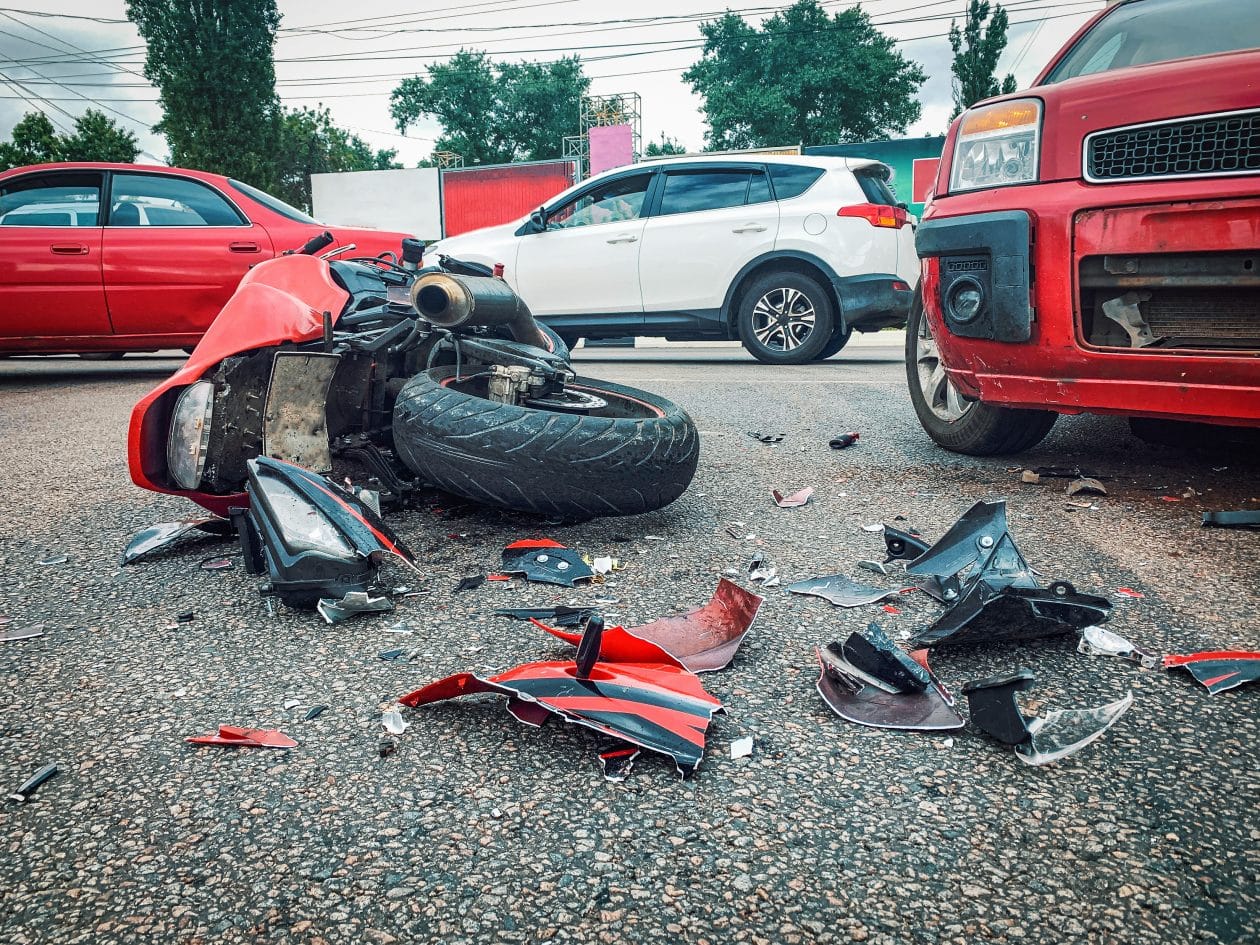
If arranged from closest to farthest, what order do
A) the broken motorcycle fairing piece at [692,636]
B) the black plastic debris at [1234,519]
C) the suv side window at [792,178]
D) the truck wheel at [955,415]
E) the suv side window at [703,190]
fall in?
the broken motorcycle fairing piece at [692,636], the black plastic debris at [1234,519], the truck wheel at [955,415], the suv side window at [792,178], the suv side window at [703,190]

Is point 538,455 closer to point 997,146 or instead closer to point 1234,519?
point 997,146

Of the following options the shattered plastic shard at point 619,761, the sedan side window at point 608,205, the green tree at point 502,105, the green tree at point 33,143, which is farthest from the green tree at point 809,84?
the shattered plastic shard at point 619,761

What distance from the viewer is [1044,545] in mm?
2697

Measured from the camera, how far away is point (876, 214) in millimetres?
7453

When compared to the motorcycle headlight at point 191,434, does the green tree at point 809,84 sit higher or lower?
higher

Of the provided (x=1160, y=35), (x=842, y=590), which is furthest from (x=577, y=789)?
(x=1160, y=35)

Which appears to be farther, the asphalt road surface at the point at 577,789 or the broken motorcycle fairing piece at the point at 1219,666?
the broken motorcycle fairing piece at the point at 1219,666

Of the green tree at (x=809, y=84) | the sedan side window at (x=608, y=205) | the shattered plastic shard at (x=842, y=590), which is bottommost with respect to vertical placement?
the shattered plastic shard at (x=842, y=590)

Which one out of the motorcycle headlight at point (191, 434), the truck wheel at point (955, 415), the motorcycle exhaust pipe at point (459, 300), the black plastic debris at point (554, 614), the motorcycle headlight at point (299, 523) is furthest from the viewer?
the truck wheel at point (955, 415)

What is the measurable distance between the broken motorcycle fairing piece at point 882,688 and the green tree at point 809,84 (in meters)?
49.7

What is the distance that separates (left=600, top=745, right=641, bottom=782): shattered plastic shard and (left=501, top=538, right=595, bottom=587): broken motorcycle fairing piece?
2.89 ft

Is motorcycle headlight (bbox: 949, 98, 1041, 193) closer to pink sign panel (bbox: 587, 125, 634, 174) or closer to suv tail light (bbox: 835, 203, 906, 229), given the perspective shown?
suv tail light (bbox: 835, 203, 906, 229)

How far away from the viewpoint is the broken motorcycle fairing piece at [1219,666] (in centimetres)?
174

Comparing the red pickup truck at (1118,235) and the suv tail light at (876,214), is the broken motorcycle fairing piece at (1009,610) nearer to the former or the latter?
the red pickup truck at (1118,235)
